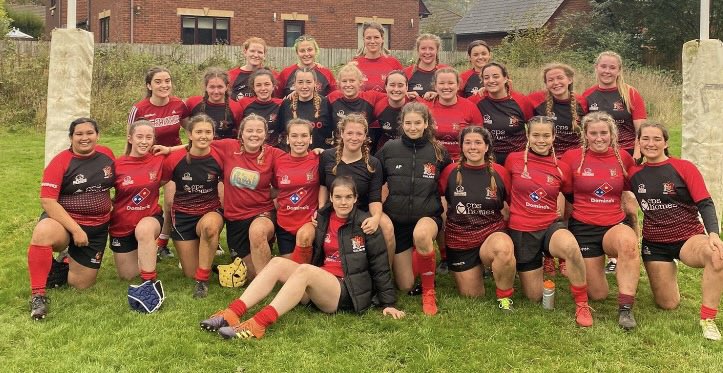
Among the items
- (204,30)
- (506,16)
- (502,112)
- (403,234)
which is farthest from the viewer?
(506,16)

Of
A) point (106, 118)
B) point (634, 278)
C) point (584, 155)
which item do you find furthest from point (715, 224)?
point (106, 118)

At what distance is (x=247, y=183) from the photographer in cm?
564

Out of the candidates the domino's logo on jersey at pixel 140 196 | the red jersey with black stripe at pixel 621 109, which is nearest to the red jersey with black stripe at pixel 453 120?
the red jersey with black stripe at pixel 621 109

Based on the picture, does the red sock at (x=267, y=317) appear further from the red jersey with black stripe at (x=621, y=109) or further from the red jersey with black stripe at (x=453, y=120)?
the red jersey with black stripe at (x=621, y=109)

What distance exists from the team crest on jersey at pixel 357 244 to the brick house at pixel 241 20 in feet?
63.5

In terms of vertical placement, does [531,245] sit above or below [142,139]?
below

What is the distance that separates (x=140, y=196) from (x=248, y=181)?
0.93 m

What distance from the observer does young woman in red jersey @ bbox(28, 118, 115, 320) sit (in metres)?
5.05

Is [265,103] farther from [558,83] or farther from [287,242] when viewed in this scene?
[558,83]

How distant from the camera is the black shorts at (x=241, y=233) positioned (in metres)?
5.67

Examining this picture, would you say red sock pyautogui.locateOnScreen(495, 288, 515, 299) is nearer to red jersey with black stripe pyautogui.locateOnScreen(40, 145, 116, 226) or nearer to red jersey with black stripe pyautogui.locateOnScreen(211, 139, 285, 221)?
red jersey with black stripe pyautogui.locateOnScreen(211, 139, 285, 221)

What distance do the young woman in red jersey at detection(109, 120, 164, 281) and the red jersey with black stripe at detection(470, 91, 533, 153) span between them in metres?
3.04

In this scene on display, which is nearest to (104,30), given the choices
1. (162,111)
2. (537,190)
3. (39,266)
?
(162,111)

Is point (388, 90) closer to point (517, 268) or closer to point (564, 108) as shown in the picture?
point (564, 108)
